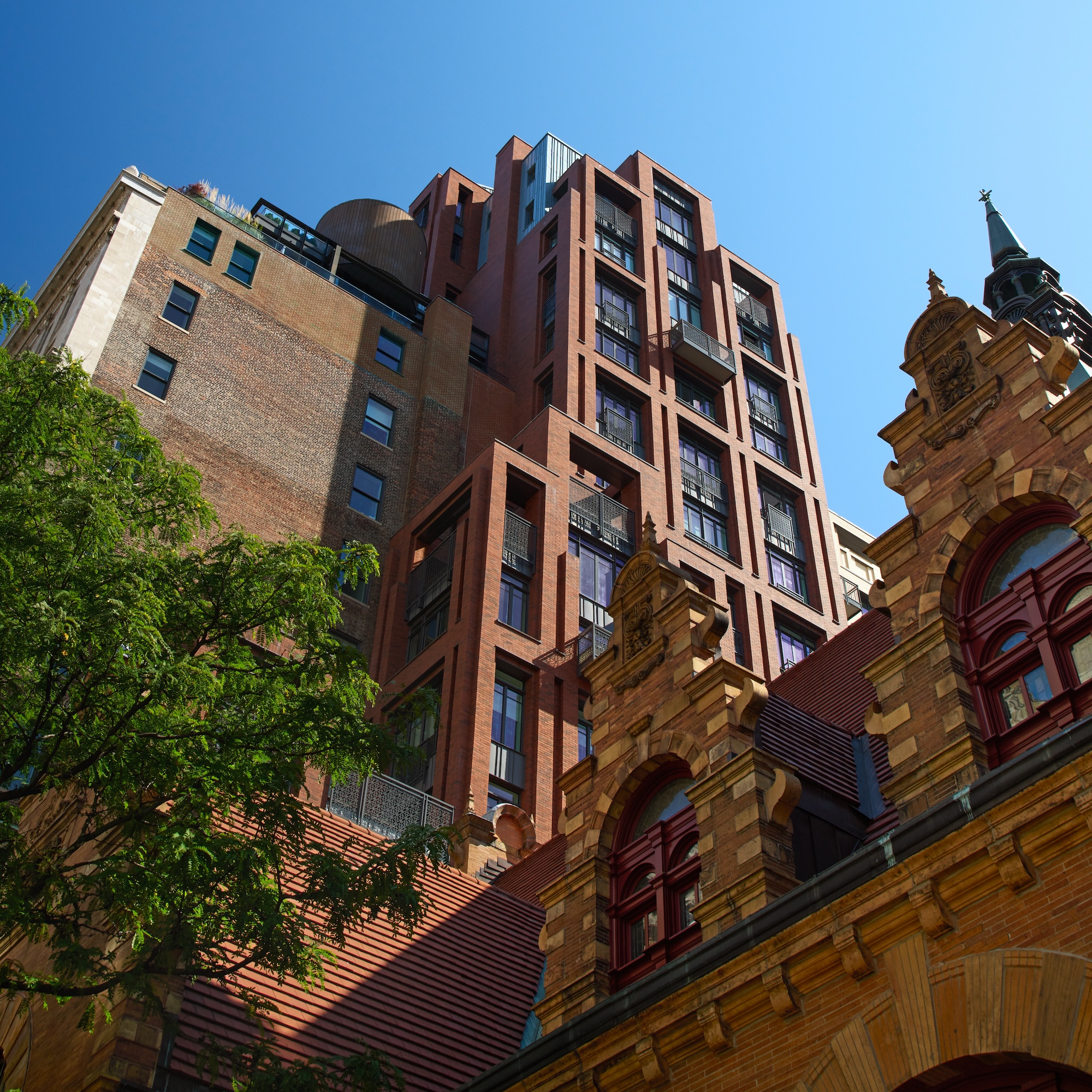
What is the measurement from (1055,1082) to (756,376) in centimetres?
5387

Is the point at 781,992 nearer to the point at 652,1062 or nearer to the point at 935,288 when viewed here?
the point at 652,1062

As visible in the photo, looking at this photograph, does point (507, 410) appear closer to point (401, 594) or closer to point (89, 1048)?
point (401, 594)

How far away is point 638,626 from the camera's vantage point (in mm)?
15703

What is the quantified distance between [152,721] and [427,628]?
99.7ft

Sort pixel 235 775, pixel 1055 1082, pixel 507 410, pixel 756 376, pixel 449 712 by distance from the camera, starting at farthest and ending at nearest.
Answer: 1. pixel 756 376
2. pixel 507 410
3. pixel 449 712
4. pixel 235 775
5. pixel 1055 1082

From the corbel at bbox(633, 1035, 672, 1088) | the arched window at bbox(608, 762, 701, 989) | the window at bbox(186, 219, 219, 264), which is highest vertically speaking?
the window at bbox(186, 219, 219, 264)

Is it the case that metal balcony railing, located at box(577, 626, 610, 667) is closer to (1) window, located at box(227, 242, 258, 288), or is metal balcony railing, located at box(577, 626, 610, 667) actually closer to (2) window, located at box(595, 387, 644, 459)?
(2) window, located at box(595, 387, 644, 459)

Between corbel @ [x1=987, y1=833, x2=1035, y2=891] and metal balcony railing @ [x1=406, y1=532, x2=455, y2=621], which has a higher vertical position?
metal balcony railing @ [x1=406, y1=532, x2=455, y2=621]

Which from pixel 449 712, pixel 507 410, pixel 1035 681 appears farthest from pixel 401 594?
pixel 1035 681

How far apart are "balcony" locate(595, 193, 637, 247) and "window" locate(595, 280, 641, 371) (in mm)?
4054

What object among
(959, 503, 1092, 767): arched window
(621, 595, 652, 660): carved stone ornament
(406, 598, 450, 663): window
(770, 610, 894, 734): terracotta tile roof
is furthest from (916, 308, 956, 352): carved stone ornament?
(406, 598, 450, 663): window

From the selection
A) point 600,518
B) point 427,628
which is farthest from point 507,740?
point 600,518

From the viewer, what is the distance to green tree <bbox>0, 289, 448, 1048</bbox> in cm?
1198

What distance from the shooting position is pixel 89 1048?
43.7 ft
